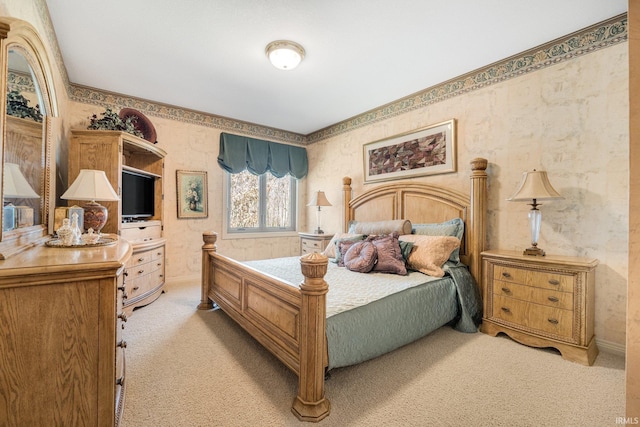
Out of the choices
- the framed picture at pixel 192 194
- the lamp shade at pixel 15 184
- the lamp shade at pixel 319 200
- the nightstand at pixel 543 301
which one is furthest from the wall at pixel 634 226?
the framed picture at pixel 192 194

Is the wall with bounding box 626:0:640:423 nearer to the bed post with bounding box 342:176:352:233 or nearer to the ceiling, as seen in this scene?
the ceiling

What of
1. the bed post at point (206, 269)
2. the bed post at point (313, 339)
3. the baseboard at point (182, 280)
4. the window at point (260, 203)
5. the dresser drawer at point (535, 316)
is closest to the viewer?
the bed post at point (313, 339)

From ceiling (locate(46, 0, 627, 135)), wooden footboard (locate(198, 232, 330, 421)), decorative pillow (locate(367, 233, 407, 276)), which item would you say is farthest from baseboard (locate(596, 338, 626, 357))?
ceiling (locate(46, 0, 627, 135))

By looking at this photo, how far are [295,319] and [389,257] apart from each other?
1.24 m

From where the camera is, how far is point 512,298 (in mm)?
2279

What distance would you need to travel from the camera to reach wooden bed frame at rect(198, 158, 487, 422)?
1449 millimetres

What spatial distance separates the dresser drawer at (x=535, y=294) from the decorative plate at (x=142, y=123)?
164 inches

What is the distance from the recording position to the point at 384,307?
6.06ft

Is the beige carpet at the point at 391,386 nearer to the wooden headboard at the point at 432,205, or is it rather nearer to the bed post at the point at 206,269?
the bed post at the point at 206,269

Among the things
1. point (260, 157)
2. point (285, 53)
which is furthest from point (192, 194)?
point (285, 53)

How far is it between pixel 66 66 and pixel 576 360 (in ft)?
17.2

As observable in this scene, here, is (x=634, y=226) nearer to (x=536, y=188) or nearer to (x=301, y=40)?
(x=536, y=188)

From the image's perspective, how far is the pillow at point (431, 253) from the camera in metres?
2.47

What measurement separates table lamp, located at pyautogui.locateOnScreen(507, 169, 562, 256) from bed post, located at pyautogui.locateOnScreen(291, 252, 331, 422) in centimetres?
188
